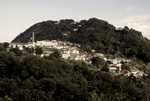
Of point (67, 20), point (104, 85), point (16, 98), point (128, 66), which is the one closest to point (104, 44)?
point (128, 66)

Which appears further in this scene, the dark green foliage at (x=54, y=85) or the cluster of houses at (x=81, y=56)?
the cluster of houses at (x=81, y=56)

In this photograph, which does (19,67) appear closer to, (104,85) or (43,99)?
(43,99)

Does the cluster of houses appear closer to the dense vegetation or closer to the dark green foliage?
the dark green foliage

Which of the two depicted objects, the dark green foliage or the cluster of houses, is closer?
the dark green foliage

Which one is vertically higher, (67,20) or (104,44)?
(67,20)

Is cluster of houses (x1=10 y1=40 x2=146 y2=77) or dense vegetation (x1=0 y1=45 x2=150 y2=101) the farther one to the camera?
cluster of houses (x1=10 y1=40 x2=146 y2=77)

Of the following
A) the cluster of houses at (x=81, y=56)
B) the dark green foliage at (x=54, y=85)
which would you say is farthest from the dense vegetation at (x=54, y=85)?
the cluster of houses at (x=81, y=56)

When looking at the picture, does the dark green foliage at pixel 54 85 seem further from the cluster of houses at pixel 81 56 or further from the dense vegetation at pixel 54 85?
the cluster of houses at pixel 81 56

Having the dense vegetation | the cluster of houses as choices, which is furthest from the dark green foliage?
the cluster of houses
